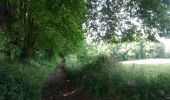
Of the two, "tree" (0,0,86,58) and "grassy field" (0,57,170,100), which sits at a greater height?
"tree" (0,0,86,58)

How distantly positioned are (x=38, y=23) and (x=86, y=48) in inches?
278

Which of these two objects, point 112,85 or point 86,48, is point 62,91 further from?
point 86,48

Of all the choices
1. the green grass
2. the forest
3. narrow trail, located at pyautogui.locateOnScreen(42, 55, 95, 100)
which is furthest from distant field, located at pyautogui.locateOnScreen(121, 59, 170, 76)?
the green grass

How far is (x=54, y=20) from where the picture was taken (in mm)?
15188

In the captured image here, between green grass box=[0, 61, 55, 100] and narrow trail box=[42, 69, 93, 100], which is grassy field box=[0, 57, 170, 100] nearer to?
green grass box=[0, 61, 55, 100]

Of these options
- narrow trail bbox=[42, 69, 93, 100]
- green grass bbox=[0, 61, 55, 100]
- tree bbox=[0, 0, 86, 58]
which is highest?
tree bbox=[0, 0, 86, 58]

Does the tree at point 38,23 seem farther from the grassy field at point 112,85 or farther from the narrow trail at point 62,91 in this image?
the grassy field at point 112,85

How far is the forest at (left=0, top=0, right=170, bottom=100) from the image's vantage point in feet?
35.9

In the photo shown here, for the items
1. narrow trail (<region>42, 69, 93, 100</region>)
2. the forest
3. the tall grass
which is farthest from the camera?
narrow trail (<region>42, 69, 93, 100</region>)

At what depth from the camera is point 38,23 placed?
1559 cm

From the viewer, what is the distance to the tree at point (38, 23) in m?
14.7

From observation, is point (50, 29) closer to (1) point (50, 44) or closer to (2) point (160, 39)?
(1) point (50, 44)

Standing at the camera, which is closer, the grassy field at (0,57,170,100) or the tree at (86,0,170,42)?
the grassy field at (0,57,170,100)

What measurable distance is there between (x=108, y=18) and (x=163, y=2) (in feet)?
11.0
